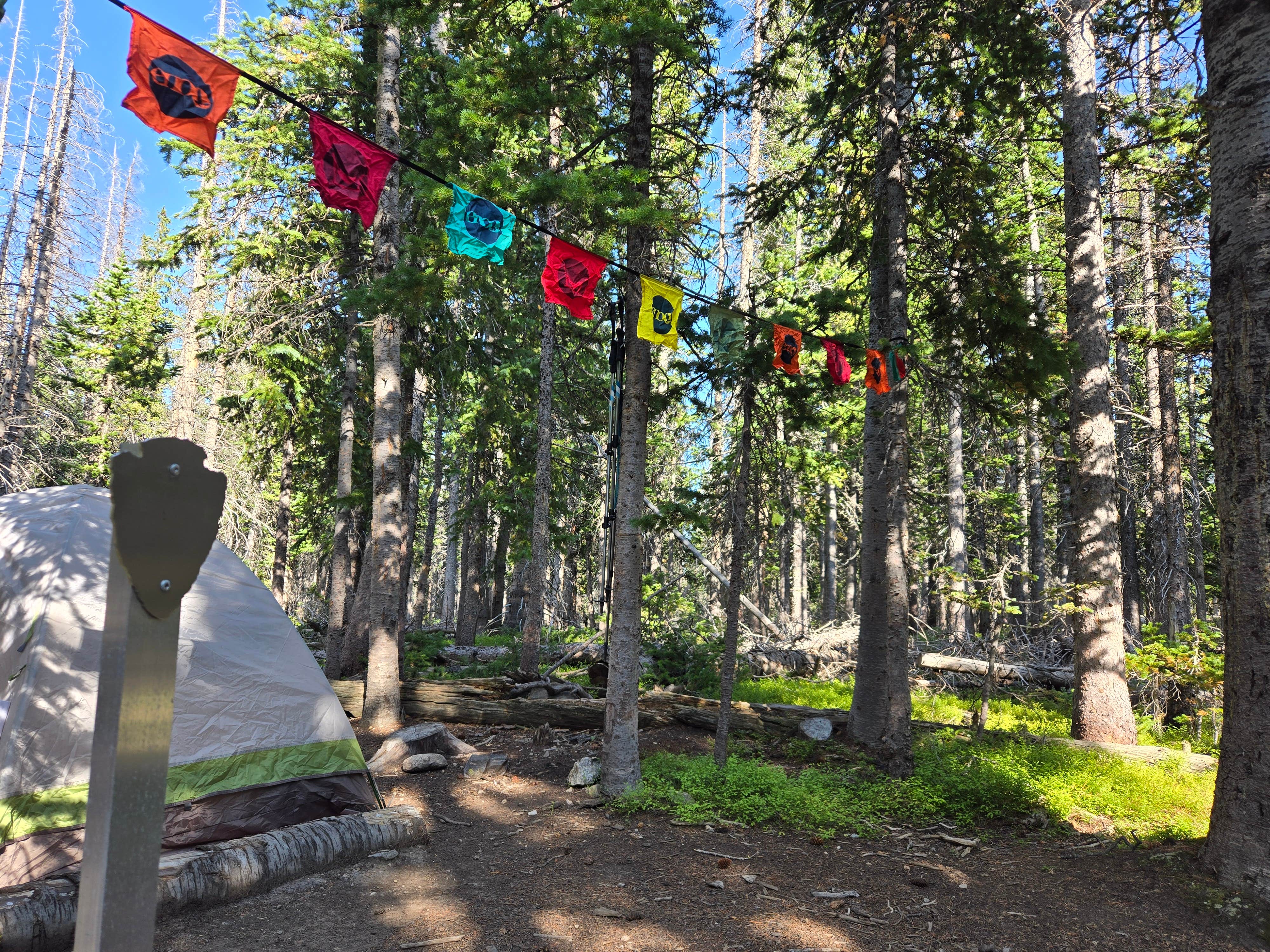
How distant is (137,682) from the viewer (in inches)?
77.8

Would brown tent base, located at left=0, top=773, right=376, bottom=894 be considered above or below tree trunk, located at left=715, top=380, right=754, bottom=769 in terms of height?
below

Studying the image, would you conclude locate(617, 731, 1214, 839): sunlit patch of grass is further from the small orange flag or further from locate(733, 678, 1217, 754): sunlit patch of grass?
the small orange flag

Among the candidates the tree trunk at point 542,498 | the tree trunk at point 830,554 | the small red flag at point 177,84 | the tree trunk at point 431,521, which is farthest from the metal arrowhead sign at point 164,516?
the tree trunk at point 830,554

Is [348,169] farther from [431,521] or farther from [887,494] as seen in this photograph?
[431,521]

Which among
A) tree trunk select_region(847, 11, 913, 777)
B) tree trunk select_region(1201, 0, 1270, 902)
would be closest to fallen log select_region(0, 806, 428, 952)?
tree trunk select_region(847, 11, 913, 777)

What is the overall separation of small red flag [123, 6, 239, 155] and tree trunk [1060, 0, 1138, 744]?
9.18 meters

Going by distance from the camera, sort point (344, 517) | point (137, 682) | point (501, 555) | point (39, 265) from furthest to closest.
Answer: point (501, 555) → point (39, 265) → point (344, 517) → point (137, 682)

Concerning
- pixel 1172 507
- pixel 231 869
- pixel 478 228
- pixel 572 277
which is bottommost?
pixel 231 869

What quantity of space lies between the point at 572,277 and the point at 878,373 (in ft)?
12.2

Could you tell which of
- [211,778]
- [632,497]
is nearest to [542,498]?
[632,497]

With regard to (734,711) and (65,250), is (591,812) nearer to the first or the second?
(734,711)

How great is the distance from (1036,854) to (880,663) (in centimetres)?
334

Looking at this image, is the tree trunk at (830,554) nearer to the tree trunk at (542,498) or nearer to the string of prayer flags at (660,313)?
the tree trunk at (542,498)

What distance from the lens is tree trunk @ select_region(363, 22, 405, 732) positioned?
1001 cm
